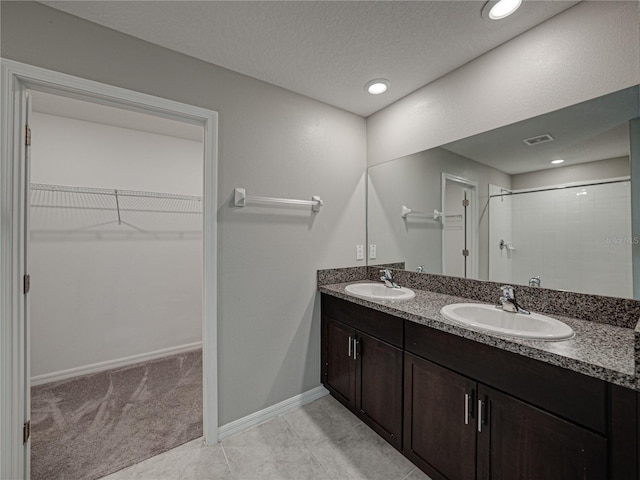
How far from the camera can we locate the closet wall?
237 cm

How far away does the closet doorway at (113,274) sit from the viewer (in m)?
2.03

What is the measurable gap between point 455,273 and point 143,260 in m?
2.90

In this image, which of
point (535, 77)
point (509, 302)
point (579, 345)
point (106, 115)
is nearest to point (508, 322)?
point (509, 302)

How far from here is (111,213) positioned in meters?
2.62

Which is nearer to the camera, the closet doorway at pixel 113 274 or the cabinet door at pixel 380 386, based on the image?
the cabinet door at pixel 380 386

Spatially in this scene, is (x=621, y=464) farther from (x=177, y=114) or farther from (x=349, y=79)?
(x=177, y=114)

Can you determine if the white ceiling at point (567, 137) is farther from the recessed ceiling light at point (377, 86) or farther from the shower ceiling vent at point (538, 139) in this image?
the recessed ceiling light at point (377, 86)

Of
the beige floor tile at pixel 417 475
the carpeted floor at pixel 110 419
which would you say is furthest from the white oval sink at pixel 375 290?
the carpeted floor at pixel 110 419

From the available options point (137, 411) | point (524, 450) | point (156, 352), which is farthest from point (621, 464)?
point (156, 352)

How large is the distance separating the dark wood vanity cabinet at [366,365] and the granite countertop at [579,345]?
0.74ft

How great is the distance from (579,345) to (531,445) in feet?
1.37

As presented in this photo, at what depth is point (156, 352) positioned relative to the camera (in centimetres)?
283

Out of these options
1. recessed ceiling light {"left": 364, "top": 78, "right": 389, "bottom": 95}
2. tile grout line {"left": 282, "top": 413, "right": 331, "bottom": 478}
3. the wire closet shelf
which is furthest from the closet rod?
tile grout line {"left": 282, "top": 413, "right": 331, "bottom": 478}

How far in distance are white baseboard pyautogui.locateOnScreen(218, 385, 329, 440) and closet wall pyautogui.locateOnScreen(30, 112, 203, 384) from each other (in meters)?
1.55
